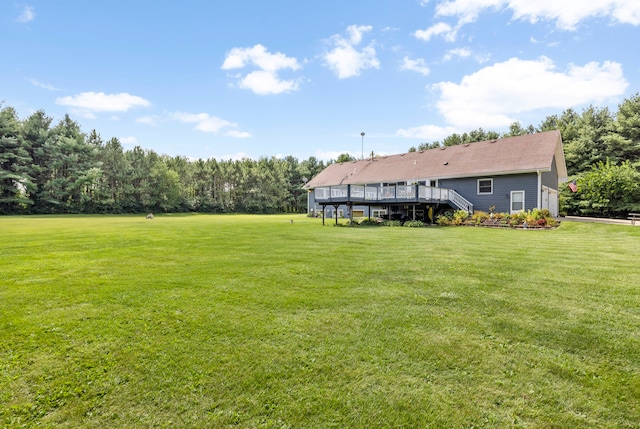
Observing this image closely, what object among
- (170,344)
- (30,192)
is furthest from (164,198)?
(170,344)

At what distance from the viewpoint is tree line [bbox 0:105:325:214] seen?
116 feet

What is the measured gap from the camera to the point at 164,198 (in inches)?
1662

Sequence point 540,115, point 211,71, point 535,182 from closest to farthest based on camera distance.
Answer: point 535,182
point 211,71
point 540,115

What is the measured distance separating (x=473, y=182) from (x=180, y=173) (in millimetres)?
40783

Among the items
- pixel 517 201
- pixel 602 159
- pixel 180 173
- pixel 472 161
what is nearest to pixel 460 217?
pixel 517 201

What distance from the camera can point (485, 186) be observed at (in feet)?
64.6

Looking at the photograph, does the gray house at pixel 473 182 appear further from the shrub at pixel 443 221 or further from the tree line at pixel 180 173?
the tree line at pixel 180 173

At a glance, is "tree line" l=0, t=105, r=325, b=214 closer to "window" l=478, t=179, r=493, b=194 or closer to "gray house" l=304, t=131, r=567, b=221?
"gray house" l=304, t=131, r=567, b=221

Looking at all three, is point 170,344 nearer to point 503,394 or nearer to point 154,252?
point 503,394

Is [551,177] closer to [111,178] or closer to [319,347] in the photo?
[319,347]

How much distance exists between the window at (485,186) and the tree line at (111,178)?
20.0m

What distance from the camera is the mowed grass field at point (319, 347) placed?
216 cm

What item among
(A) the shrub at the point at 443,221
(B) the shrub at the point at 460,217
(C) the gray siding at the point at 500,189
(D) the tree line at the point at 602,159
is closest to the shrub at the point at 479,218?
(B) the shrub at the point at 460,217

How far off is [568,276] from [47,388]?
705 centimetres
